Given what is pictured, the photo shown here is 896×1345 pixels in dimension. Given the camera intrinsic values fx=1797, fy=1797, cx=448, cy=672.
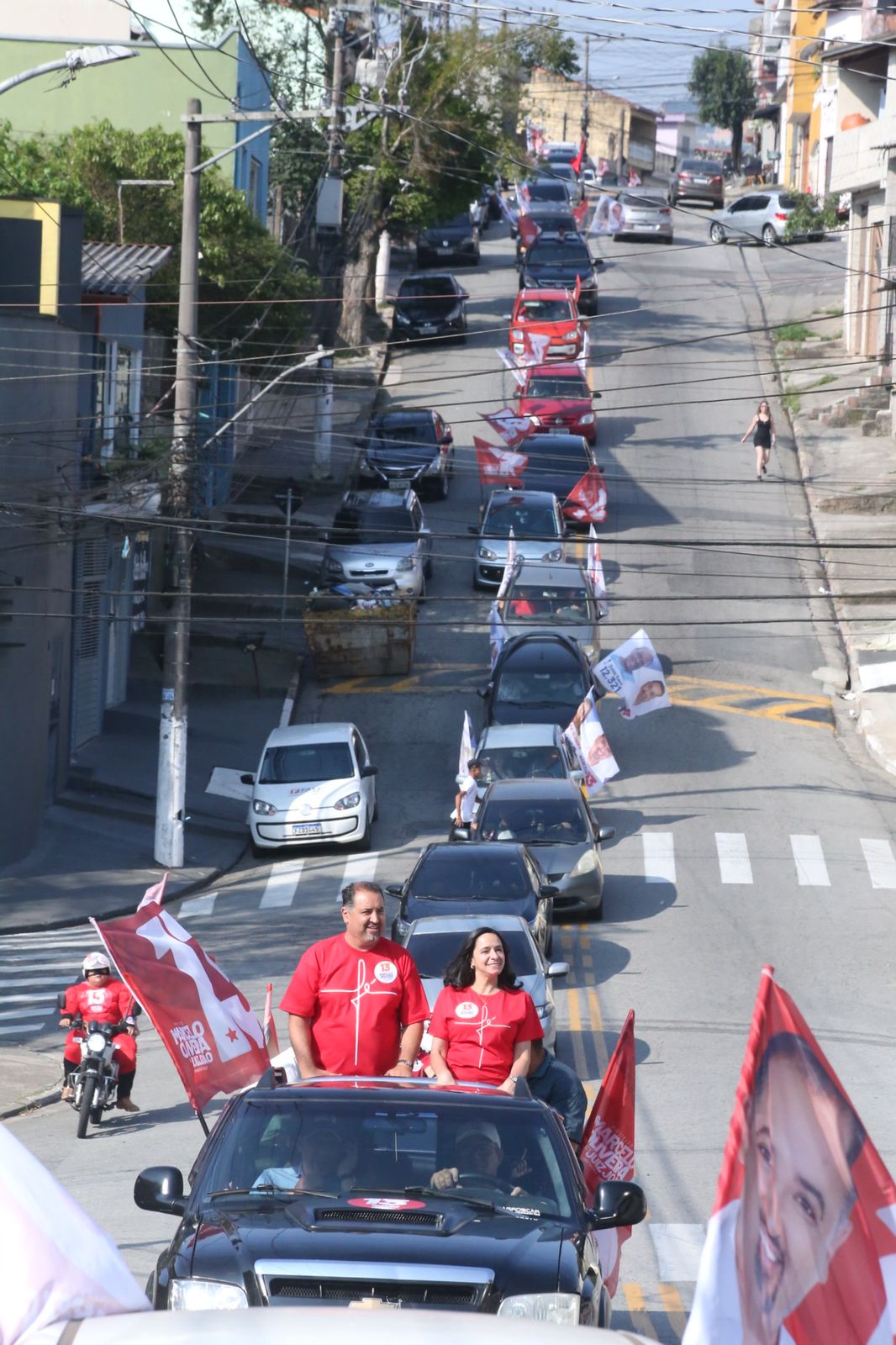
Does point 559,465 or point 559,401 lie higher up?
point 559,401

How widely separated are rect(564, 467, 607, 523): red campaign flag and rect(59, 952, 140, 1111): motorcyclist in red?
75.3 ft

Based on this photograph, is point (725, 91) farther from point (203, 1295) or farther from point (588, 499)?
point (203, 1295)

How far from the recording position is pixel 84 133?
3675cm

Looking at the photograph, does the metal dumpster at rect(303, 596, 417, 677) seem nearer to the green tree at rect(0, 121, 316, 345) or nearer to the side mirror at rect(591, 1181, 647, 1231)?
the green tree at rect(0, 121, 316, 345)

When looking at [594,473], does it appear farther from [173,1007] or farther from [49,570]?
Answer: [173,1007]

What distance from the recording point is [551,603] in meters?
31.1

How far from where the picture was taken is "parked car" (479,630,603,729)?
2814 centimetres

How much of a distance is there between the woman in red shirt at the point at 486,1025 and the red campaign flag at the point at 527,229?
Result: 54.0 metres

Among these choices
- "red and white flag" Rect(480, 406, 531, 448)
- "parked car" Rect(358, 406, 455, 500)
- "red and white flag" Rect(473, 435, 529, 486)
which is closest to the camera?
"red and white flag" Rect(473, 435, 529, 486)

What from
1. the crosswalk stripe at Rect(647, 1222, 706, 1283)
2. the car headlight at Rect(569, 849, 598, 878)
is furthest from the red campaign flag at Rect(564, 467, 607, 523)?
the crosswalk stripe at Rect(647, 1222, 706, 1283)

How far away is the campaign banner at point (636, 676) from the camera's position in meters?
26.5

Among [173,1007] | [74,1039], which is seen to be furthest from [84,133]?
[173,1007]

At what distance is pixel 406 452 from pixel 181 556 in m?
17.6

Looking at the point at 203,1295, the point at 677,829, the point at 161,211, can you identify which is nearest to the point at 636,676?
the point at 677,829
